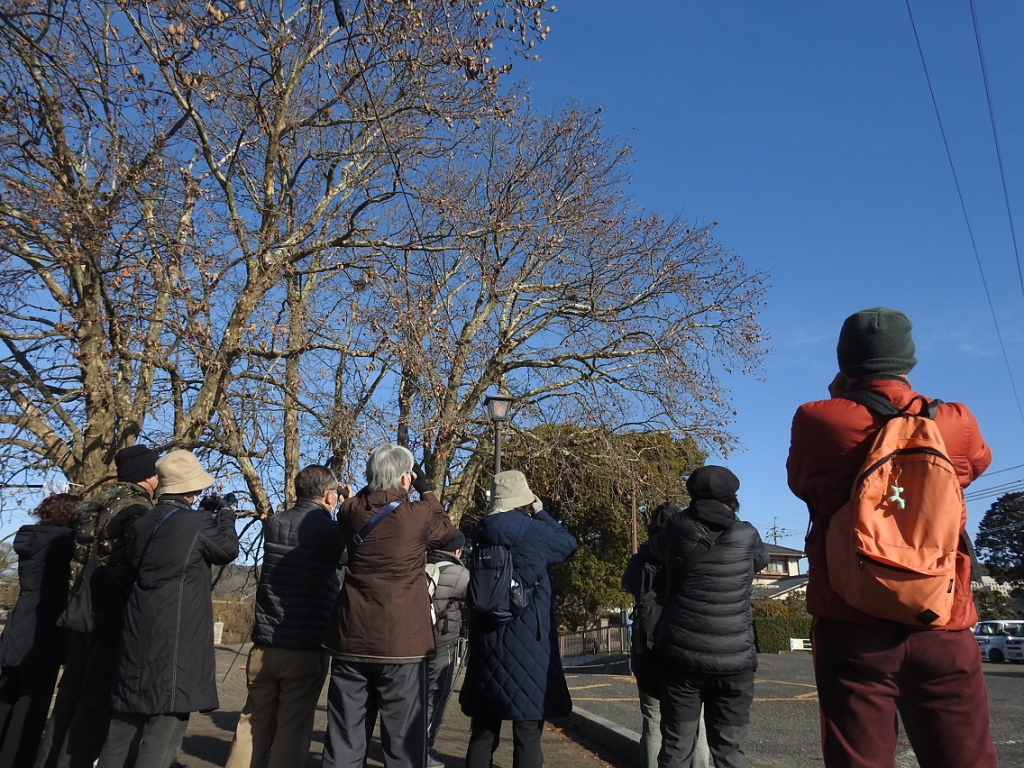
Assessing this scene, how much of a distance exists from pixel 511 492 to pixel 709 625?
1.38 m

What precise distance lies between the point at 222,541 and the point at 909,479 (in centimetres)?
335

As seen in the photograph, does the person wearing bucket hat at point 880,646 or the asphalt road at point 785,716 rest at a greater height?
the person wearing bucket hat at point 880,646

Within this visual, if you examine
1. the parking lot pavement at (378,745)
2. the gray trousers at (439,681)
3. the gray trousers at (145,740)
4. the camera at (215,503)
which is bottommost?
the parking lot pavement at (378,745)

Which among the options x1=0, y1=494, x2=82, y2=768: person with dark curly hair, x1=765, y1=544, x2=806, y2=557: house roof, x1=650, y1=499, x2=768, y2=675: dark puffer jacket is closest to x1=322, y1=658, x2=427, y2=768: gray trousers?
x1=650, y1=499, x2=768, y2=675: dark puffer jacket

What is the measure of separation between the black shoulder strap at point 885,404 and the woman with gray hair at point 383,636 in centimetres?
234

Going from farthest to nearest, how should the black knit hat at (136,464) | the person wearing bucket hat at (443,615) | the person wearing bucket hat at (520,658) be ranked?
the person wearing bucket hat at (443,615), the black knit hat at (136,464), the person wearing bucket hat at (520,658)

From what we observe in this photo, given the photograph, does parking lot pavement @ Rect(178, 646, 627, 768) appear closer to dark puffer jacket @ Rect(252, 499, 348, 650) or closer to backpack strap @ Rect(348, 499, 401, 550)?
dark puffer jacket @ Rect(252, 499, 348, 650)

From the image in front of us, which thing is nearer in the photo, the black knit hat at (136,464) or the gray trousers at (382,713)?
the gray trousers at (382,713)

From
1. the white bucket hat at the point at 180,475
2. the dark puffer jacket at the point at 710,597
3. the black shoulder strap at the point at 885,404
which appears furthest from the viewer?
the white bucket hat at the point at 180,475

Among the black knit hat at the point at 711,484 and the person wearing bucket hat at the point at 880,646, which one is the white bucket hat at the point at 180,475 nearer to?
the black knit hat at the point at 711,484

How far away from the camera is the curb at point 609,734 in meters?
5.77

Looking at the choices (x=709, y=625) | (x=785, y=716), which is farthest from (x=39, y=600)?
(x=785, y=716)

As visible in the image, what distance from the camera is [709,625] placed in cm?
392

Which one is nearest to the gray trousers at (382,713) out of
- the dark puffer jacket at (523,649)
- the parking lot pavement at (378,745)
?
the dark puffer jacket at (523,649)
